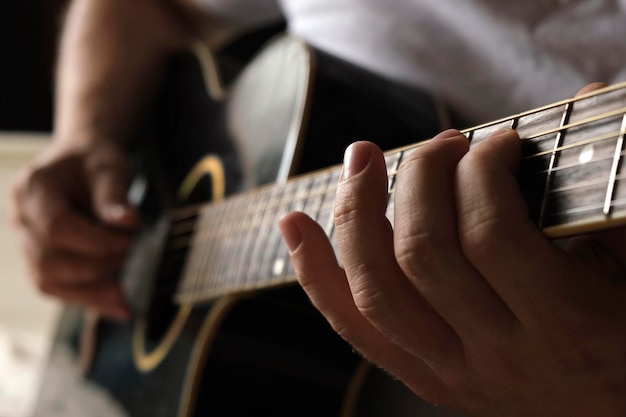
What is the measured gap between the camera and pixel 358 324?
41 centimetres

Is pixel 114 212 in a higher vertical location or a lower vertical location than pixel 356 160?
lower

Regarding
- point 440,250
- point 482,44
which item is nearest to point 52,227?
point 482,44

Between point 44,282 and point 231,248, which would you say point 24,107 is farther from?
point 231,248

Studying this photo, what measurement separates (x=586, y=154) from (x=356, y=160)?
0.36 ft

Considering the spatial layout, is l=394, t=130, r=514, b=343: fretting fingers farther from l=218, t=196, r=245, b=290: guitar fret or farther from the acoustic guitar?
l=218, t=196, r=245, b=290: guitar fret

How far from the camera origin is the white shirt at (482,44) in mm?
535

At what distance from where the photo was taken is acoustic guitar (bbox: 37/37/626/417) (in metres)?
0.59

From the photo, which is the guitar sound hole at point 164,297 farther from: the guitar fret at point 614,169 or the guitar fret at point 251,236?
the guitar fret at point 614,169

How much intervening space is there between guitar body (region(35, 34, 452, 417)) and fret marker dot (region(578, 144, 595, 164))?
0.79 feet

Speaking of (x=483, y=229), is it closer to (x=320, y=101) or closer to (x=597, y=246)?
(x=597, y=246)

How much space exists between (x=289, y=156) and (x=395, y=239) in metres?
0.30

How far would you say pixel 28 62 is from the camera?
1910mm

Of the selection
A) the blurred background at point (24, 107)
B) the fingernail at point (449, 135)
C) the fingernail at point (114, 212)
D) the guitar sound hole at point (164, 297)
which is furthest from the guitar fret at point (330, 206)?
the blurred background at point (24, 107)

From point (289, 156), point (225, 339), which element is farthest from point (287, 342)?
point (289, 156)
